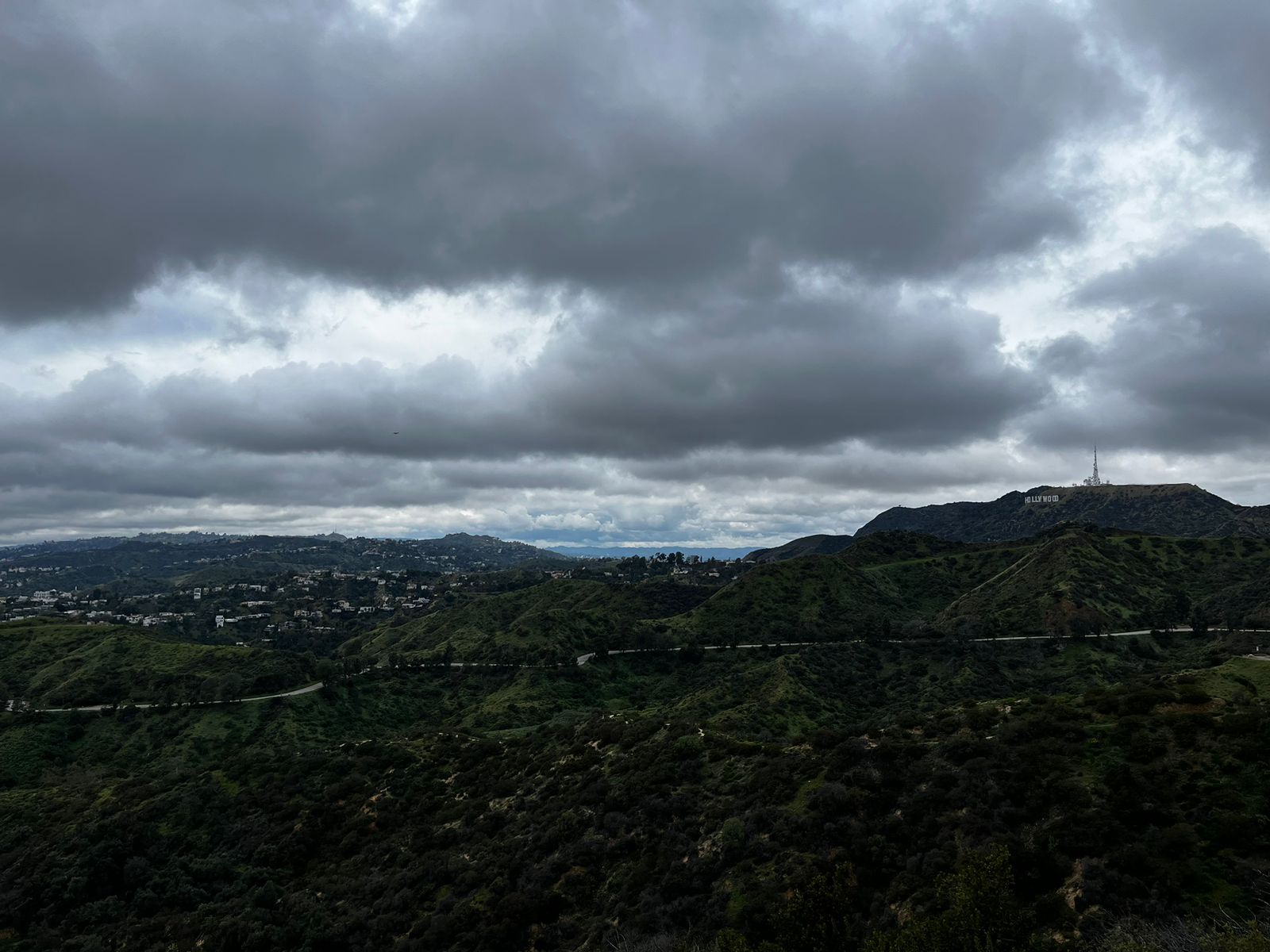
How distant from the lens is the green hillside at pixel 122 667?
123 meters

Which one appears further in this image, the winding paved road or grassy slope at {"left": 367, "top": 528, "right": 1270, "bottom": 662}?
grassy slope at {"left": 367, "top": 528, "right": 1270, "bottom": 662}

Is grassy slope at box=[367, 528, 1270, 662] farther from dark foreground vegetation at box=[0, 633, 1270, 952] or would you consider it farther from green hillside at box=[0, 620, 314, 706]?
dark foreground vegetation at box=[0, 633, 1270, 952]

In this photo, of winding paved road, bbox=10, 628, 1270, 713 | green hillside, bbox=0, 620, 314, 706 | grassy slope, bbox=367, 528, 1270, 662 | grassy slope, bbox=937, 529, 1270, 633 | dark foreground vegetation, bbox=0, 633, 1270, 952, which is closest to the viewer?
dark foreground vegetation, bbox=0, 633, 1270, 952

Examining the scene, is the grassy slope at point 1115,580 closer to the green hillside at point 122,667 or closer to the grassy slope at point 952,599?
the grassy slope at point 952,599

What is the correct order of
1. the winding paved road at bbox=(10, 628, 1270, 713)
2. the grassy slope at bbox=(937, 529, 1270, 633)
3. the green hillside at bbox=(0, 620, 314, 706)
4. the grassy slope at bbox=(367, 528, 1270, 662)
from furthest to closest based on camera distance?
the grassy slope at bbox=(367, 528, 1270, 662) < the grassy slope at bbox=(937, 529, 1270, 633) < the green hillside at bbox=(0, 620, 314, 706) < the winding paved road at bbox=(10, 628, 1270, 713)

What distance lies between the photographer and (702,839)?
32.7 metres

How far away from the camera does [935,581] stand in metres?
197

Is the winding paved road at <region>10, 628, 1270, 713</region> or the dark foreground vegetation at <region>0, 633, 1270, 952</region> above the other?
the dark foreground vegetation at <region>0, 633, 1270, 952</region>

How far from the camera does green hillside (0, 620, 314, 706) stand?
12275 cm

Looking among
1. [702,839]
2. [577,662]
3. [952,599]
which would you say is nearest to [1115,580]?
[952,599]

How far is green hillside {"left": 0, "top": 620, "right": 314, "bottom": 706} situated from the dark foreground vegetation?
61295 millimetres

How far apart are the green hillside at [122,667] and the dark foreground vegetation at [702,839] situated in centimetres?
6130

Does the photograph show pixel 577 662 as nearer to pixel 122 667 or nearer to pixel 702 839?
pixel 122 667

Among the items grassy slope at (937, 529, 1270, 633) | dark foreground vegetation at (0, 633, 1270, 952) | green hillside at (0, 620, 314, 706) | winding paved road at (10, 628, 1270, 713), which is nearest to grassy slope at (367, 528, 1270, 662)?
grassy slope at (937, 529, 1270, 633)
